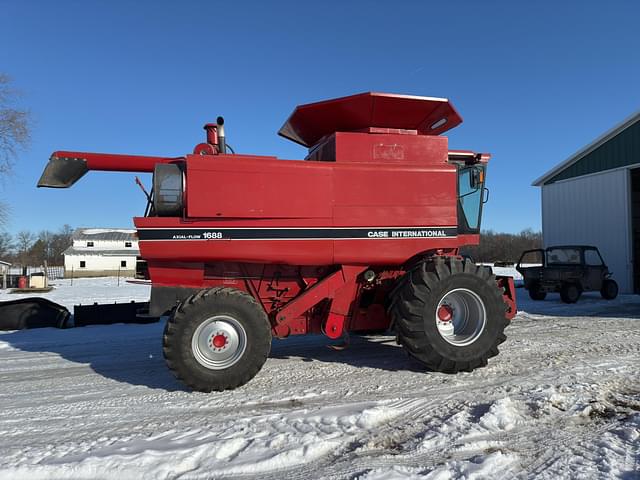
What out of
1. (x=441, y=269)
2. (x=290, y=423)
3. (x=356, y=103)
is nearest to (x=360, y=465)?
(x=290, y=423)

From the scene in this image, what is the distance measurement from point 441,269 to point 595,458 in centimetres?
236

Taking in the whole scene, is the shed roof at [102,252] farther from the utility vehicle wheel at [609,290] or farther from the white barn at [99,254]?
the utility vehicle wheel at [609,290]

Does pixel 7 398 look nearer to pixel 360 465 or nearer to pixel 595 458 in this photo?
pixel 360 465

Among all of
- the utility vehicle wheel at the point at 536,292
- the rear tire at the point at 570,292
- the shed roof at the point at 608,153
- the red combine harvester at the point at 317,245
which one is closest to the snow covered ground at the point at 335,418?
the red combine harvester at the point at 317,245

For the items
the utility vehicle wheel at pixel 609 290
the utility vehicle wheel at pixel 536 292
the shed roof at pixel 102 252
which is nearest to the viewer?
the utility vehicle wheel at pixel 536 292

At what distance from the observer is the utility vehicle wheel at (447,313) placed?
4.76m

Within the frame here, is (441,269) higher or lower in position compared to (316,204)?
lower

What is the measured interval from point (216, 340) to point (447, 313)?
282cm

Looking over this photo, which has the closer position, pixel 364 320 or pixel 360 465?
pixel 360 465

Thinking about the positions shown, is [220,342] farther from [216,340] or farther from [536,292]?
[536,292]

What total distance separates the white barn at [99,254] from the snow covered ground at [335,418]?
4629 centimetres

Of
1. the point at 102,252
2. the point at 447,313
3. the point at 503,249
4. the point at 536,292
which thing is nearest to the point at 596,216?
the point at 536,292

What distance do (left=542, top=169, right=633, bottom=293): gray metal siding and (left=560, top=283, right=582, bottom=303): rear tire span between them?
4.08m

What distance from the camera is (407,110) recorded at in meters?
5.27
